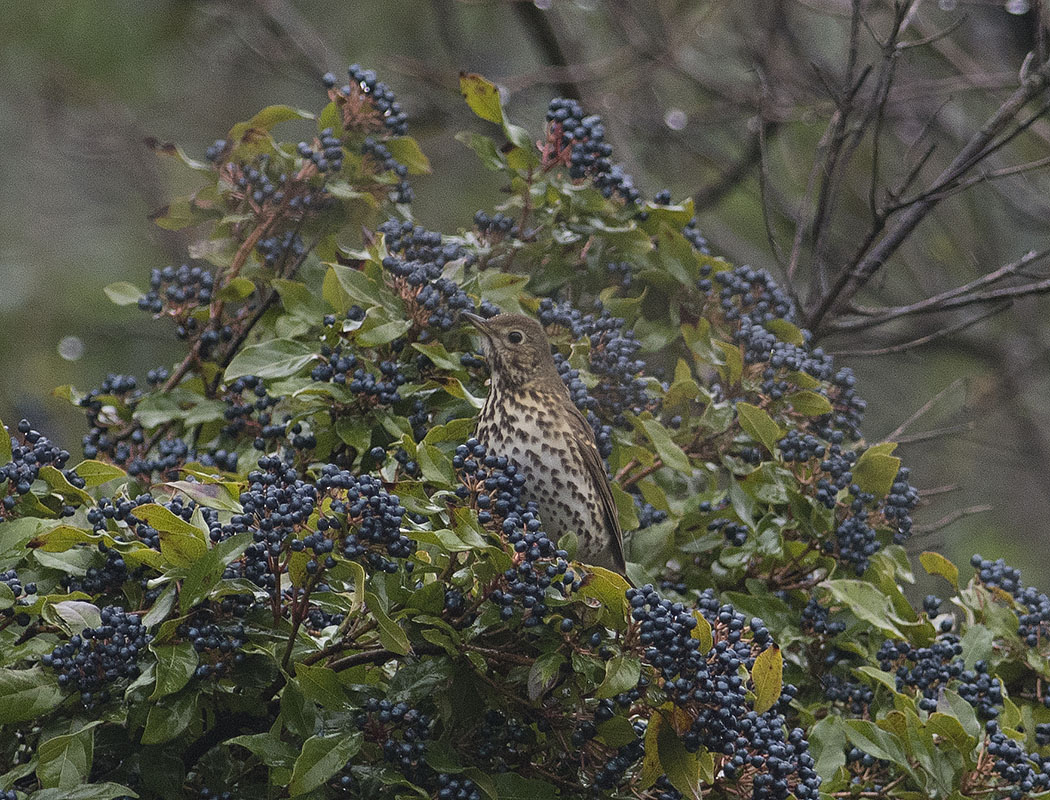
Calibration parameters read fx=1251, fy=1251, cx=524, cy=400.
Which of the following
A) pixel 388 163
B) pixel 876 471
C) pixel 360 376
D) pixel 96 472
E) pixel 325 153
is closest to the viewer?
pixel 96 472

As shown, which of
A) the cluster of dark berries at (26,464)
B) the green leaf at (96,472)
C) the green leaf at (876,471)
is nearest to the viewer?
the cluster of dark berries at (26,464)

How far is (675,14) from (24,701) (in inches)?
242

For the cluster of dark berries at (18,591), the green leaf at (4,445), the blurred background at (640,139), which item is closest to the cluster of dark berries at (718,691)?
the cluster of dark berries at (18,591)

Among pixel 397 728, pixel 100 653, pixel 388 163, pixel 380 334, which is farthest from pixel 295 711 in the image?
pixel 388 163

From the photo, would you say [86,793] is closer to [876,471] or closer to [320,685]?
[320,685]

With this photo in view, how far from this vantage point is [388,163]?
3.57 m

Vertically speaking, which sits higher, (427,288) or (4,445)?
(427,288)

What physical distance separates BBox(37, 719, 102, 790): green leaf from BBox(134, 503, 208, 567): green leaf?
32 centimetres

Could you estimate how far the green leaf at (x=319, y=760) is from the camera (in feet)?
7.23

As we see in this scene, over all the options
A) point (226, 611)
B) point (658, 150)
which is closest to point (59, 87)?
point (658, 150)

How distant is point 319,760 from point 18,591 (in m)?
0.66

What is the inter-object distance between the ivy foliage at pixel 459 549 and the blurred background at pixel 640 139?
2.12 meters

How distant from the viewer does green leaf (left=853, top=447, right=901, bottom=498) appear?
316cm

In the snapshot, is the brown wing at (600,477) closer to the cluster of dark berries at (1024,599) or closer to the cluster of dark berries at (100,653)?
the cluster of dark berries at (1024,599)
